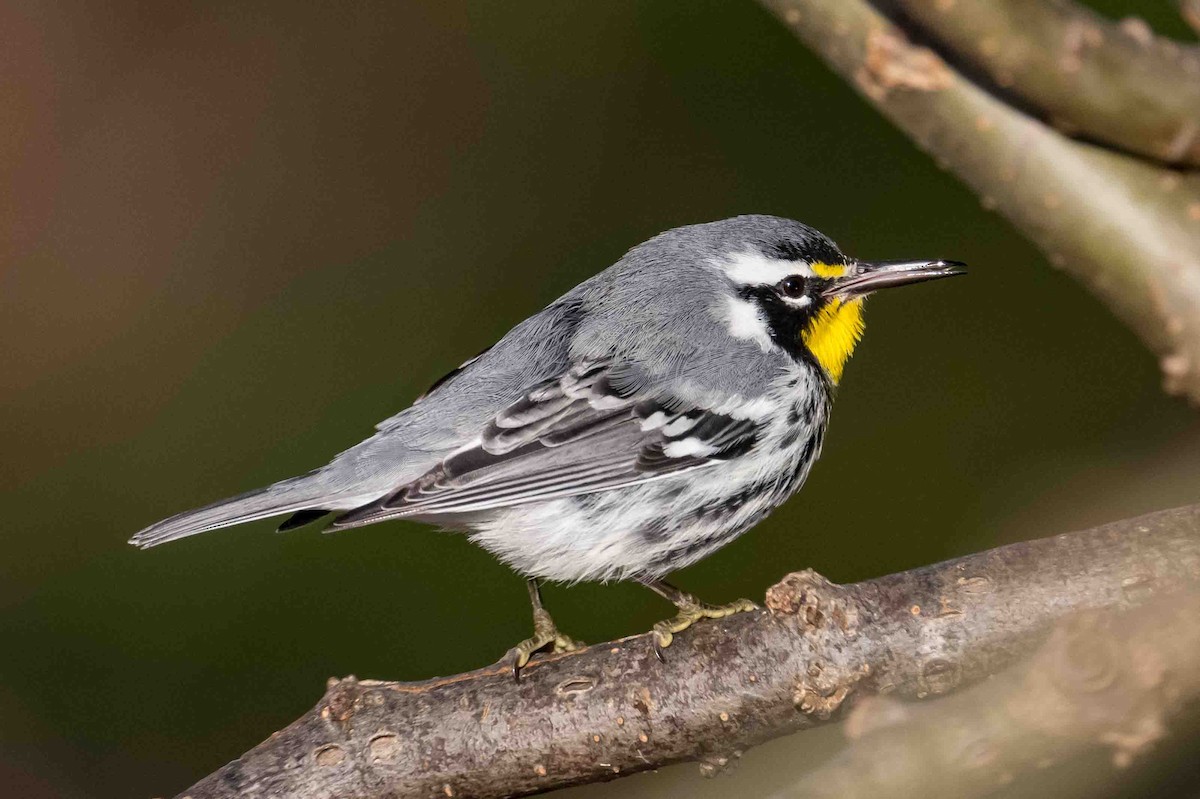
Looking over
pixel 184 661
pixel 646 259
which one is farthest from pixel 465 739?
pixel 184 661

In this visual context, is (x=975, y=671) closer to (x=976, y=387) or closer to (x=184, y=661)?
(x=976, y=387)

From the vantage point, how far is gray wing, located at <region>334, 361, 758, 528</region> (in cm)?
290

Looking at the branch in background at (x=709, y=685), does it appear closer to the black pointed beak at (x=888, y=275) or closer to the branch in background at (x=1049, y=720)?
the branch in background at (x=1049, y=720)

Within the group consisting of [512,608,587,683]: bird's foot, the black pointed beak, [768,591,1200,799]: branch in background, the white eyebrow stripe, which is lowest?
[768,591,1200,799]: branch in background

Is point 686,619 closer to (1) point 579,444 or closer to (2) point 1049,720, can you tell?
(1) point 579,444

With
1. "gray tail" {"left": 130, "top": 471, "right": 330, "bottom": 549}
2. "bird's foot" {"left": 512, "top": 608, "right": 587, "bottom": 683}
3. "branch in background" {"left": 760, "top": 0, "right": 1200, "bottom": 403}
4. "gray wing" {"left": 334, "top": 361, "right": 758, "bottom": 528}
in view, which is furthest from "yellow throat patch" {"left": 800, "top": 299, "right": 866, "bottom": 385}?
"branch in background" {"left": 760, "top": 0, "right": 1200, "bottom": 403}

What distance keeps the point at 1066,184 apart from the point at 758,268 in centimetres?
146

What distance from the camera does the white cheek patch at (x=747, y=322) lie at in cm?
329

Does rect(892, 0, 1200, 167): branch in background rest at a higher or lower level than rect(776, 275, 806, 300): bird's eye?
lower

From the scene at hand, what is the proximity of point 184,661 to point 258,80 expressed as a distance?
2.21 m

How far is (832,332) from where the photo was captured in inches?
133

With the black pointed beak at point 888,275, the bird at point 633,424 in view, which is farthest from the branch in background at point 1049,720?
the black pointed beak at point 888,275

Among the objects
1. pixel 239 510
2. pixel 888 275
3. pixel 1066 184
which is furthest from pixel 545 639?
pixel 1066 184

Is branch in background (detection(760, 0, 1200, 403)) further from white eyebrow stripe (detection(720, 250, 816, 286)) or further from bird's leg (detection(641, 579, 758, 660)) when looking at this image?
white eyebrow stripe (detection(720, 250, 816, 286))
